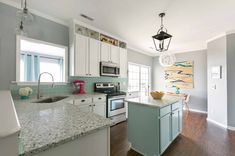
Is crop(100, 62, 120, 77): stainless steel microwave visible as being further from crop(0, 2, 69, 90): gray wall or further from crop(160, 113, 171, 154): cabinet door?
crop(160, 113, 171, 154): cabinet door

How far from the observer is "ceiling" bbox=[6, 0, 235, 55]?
217 centimetres

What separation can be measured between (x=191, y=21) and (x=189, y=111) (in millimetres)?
3813

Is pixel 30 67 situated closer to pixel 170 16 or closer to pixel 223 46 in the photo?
pixel 170 16

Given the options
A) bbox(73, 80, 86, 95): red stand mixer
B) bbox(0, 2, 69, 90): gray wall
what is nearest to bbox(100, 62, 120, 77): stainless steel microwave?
bbox(73, 80, 86, 95): red stand mixer

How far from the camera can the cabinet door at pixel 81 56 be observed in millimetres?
2904

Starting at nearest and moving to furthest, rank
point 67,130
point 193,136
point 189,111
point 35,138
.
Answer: point 35,138 → point 67,130 → point 193,136 → point 189,111

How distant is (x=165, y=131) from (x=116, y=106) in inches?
66.2

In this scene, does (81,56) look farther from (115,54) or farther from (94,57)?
(115,54)

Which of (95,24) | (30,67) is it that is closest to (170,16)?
(95,24)

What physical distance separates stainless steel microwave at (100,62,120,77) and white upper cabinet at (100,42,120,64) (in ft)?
0.43

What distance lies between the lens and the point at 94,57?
3.29 meters

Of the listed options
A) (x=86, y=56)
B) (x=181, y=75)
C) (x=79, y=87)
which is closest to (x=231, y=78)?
(x=181, y=75)

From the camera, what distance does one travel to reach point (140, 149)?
6.91 feet

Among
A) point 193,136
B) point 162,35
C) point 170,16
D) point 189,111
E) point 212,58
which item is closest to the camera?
point 162,35
